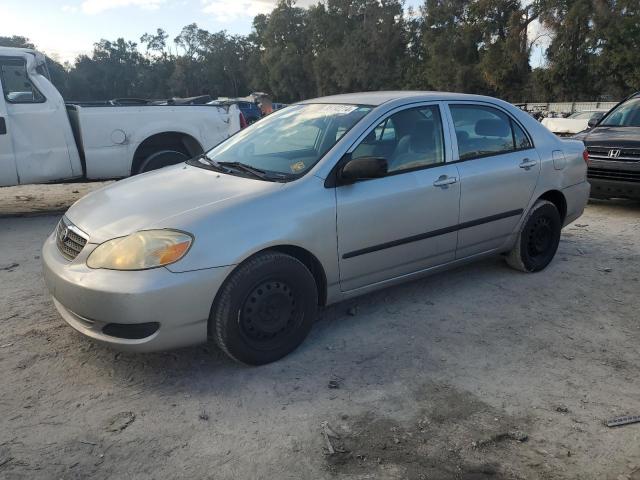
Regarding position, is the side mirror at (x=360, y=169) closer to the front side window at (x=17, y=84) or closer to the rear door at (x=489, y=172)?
the rear door at (x=489, y=172)

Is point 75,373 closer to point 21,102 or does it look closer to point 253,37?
point 21,102

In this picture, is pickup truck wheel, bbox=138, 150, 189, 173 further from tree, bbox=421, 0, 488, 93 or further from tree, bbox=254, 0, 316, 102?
tree, bbox=254, 0, 316, 102

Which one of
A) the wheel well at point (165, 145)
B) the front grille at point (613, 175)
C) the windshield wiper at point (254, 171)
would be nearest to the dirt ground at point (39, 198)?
the wheel well at point (165, 145)

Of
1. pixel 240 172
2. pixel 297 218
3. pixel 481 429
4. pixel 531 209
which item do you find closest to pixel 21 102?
pixel 240 172

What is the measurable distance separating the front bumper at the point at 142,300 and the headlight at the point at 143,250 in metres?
0.04

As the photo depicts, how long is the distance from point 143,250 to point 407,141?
2029mm

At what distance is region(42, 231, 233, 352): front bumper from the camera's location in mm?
2789

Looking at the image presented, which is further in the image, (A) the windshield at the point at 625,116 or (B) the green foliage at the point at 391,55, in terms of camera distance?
(B) the green foliage at the point at 391,55

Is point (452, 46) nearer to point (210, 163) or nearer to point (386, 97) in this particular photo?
point (386, 97)

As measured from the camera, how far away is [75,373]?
10.4ft

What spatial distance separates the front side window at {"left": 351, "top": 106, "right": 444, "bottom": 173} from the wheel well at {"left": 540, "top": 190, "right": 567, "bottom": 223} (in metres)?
1.40

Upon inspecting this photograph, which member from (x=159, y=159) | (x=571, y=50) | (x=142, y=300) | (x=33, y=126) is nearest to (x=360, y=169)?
(x=142, y=300)

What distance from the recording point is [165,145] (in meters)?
7.62

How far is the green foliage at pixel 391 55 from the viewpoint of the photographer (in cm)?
3703
